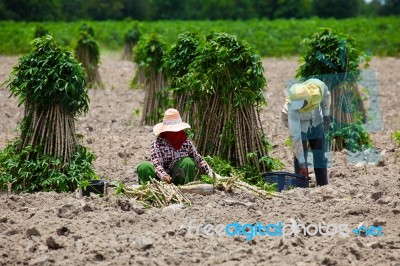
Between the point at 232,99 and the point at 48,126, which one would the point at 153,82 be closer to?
the point at 232,99

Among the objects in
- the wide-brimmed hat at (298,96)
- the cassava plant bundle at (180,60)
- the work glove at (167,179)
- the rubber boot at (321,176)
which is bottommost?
the rubber boot at (321,176)

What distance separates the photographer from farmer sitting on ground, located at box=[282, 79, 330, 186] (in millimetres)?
7980

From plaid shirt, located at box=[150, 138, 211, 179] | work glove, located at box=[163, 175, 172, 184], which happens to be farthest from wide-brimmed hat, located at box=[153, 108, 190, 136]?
work glove, located at box=[163, 175, 172, 184]

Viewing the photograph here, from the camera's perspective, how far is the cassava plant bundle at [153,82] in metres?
12.5

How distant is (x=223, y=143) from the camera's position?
8.48 meters

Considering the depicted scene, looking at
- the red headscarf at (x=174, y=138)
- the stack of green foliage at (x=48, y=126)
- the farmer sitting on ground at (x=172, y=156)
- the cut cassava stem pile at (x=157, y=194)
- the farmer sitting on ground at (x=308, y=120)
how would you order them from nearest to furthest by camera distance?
the cut cassava stem pile at (x=157, y=194) < the farmer sitting on ground at (x=172, y=156) < the red headscarf at (x=174, y=138) < the stack of green foliage at (x=48, y=126) < the farmer sitting on ground at (x=308, y=120)

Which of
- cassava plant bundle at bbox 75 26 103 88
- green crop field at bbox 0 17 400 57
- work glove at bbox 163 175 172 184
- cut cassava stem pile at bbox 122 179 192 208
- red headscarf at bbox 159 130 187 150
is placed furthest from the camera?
green crop field at bbox 0 17 400 57

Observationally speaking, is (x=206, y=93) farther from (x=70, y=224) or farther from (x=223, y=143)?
(x=70, y=224)

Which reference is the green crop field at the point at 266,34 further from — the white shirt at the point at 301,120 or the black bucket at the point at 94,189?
the black bucket at the point at 94,189

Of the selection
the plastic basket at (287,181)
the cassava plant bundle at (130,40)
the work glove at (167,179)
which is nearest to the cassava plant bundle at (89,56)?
the cassava plant bundle at (130,40)

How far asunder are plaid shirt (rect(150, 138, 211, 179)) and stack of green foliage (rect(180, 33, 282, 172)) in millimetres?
681

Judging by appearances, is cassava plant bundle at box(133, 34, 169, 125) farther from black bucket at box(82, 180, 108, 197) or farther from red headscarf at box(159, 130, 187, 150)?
black bucket at box(82, 180, 108, 197)

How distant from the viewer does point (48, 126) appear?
797 centimetres

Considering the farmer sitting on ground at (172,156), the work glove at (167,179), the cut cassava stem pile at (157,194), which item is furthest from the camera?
the farmer sitting on ground at (172,156)
